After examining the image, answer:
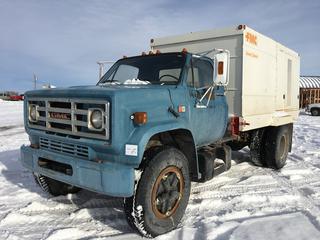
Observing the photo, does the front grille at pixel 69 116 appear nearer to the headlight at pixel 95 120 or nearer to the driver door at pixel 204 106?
the headlight at pixel 95 120

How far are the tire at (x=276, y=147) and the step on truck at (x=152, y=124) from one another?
994 mm

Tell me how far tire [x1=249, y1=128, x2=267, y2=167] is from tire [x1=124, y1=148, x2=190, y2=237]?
3.88 m

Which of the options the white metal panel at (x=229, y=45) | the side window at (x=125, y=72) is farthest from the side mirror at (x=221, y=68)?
the white metal panel at (x=229, y=45)

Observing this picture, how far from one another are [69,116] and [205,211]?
2287 millimetres

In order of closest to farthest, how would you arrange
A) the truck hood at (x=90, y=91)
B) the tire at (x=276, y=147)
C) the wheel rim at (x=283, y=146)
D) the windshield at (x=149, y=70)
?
the truck hood at (x=90, y=91) → the windshield at (x=149, y=70) → the tire at (x=276, y=147) → the wheel rim at (x=283, y=146)

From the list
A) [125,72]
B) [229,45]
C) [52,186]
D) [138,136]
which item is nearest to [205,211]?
[138,136]

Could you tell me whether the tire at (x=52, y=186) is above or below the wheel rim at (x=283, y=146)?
below

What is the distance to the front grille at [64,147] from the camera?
441 cm

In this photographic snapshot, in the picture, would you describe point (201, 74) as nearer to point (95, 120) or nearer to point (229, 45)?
point (229, 45)

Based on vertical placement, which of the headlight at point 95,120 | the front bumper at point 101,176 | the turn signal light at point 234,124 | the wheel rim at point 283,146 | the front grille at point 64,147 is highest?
the headlight at point 95,120

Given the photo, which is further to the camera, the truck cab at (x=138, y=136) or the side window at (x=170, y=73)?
the side window at (x=170, y=73)

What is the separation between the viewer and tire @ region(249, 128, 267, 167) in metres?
8.40

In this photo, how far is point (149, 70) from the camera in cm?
580

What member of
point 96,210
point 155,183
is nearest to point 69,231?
point 96,210
